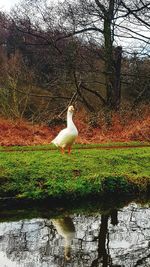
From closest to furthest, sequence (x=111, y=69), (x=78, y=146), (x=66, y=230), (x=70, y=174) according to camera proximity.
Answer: (x=66, y=230) < (x=70, y=174) < (x=78, y=146) < (x=111, y=69)

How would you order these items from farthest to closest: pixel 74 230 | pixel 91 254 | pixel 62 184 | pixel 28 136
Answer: pixel 28 136, pixel 62 184, pixel 74 230, pixel 91 254

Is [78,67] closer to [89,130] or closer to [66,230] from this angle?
[89,130]

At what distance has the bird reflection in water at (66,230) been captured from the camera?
7707 millimetres

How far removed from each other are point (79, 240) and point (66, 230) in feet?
1.90

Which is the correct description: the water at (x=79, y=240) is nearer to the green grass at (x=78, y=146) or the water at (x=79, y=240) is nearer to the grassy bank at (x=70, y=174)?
the grassy bank at (x=70, y=174)

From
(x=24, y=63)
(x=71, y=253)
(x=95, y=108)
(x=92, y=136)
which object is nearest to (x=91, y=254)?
(x=71, y=253)

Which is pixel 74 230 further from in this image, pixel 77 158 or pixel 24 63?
pixel 24 63

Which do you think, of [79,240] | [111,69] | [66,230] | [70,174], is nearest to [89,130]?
[111,69]

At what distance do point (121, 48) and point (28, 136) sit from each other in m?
8.65

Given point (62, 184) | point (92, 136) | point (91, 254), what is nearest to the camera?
point (91, 254)

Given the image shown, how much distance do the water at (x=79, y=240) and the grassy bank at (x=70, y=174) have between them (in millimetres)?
924

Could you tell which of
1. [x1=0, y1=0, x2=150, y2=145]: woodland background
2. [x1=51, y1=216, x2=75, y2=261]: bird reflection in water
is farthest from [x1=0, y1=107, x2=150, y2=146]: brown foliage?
[x1=51, y1=216, x2=75, y2=261]: bird reflection in water

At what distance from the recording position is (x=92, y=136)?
19.1 meters

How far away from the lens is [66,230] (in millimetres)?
8719
